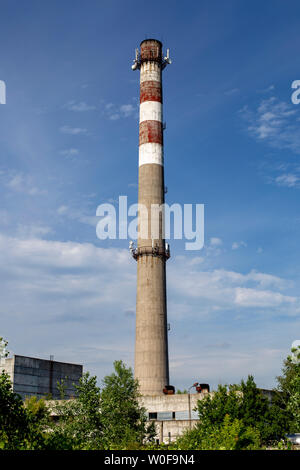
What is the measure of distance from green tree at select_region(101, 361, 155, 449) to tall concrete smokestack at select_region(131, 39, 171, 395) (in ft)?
36.6

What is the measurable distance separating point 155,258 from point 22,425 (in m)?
39.3

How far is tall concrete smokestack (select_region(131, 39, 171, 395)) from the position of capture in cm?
5547

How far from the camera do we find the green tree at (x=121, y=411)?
39344 millimetres

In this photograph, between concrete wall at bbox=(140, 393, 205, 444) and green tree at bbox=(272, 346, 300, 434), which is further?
concrete wall at bbox=(140, 393, 205, 444)

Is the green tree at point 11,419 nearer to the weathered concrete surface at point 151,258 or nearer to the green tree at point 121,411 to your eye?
the green tree at point 121,411

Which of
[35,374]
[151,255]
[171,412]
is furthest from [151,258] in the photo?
[35,374]

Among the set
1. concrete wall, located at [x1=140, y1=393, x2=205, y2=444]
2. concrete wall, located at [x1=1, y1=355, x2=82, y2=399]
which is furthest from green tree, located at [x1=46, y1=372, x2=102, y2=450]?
concrete wall, located at [x1=1, y1=355, x2=82, y2=399]

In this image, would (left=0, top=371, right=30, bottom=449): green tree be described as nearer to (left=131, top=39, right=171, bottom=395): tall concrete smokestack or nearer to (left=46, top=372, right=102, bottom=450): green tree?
(left=46, top=372, right=102, bottom=450): green tree

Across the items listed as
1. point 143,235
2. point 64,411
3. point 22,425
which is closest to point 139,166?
point 143,235

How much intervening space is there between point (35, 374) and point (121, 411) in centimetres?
2800

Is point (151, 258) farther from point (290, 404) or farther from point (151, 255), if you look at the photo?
point (290, 404)

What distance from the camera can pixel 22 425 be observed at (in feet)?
64.1
